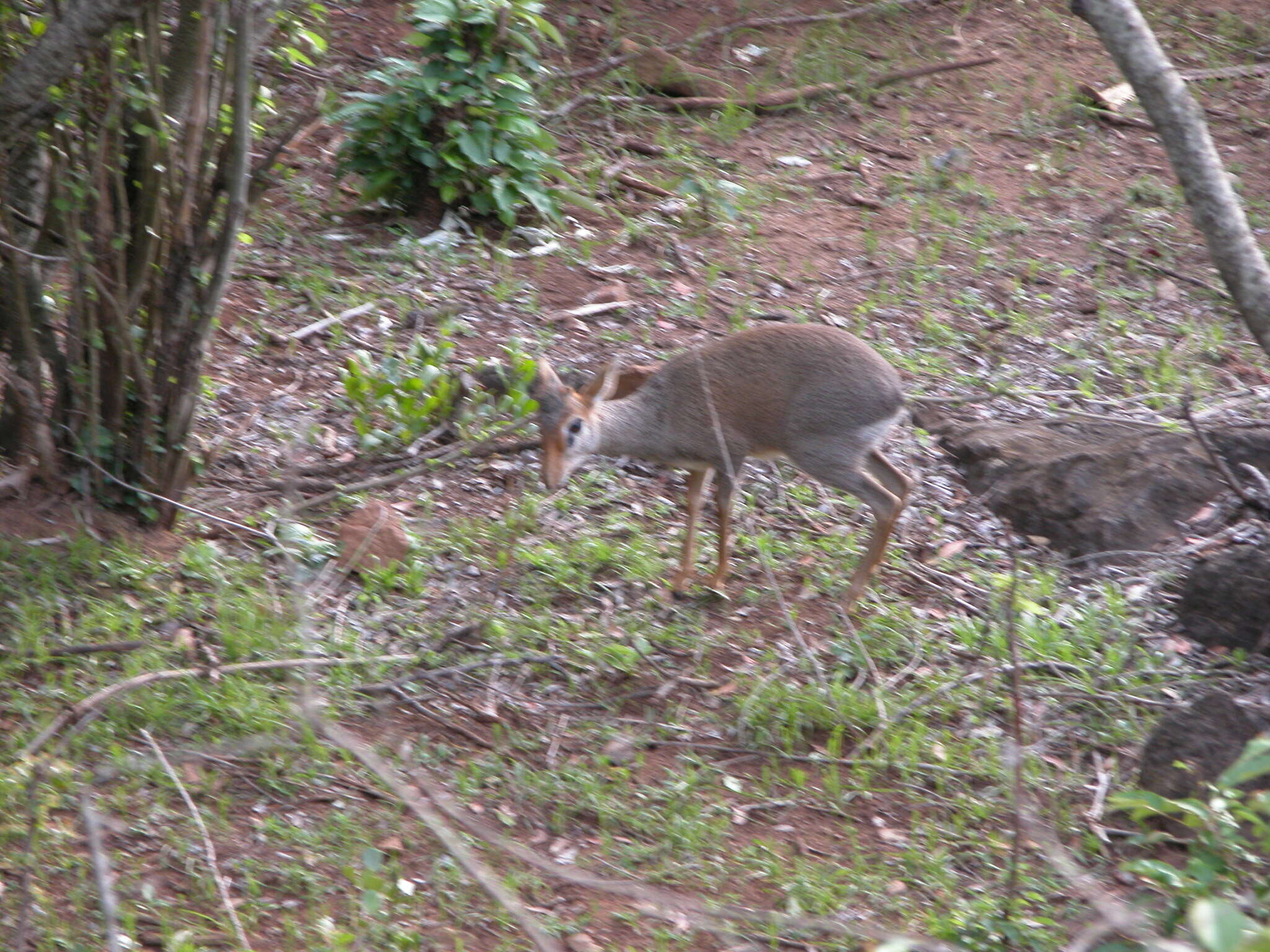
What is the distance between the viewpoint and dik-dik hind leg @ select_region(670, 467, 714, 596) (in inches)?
205

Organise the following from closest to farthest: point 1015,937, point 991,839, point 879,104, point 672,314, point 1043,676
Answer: point 1015,937 < point 991,839 < point 1043,676 < point 672,314 < point 879,104

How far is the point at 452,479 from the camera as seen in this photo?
568 cm

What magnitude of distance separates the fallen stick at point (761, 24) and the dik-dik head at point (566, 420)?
4.22 meters

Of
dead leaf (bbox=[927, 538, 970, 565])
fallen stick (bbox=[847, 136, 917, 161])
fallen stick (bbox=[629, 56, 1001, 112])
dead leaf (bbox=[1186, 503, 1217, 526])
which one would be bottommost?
dead leaf (bbox=[927, 538, 970, 565])

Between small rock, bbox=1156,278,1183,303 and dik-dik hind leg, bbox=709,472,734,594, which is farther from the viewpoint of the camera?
small rock, bbox=1156,278,1183,303

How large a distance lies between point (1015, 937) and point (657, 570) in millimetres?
2207

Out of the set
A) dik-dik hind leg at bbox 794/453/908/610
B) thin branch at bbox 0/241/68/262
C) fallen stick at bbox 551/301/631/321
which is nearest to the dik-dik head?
dik-dik hind leg at bbox 794/453/908/610

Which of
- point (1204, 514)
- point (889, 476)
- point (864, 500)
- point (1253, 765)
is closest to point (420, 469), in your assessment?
point (864, 500)

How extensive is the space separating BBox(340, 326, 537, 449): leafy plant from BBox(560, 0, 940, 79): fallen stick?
3.72 meters

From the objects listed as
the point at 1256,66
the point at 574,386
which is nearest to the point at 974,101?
the point at 1256,66

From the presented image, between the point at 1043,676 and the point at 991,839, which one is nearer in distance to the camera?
the point at 991,839

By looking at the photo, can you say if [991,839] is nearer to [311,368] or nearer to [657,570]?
[657,570]

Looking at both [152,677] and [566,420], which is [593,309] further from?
[152,677]

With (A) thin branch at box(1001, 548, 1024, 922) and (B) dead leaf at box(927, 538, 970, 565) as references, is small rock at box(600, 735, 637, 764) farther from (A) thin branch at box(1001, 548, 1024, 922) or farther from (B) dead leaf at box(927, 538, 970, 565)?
(B) dead leaf at box(927, 538, 970, 565)
